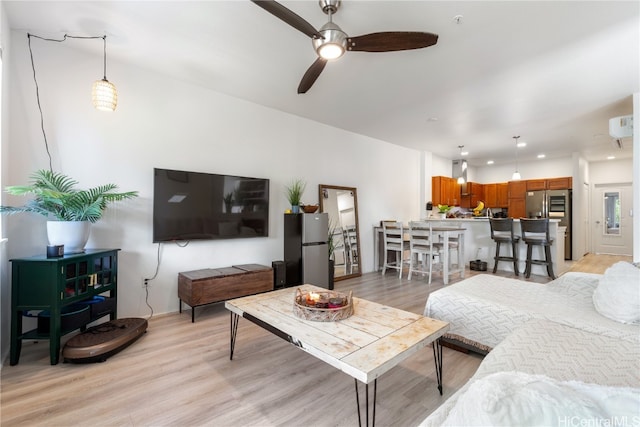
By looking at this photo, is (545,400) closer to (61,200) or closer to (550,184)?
(61,200)

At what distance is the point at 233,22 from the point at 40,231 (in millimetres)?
2559

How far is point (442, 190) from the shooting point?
7.18 meters

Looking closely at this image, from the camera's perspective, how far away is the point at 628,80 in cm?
317

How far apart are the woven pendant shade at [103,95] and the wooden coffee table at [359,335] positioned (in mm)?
2044

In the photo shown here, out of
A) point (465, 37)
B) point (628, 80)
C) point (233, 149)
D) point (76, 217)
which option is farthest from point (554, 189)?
point (76, 217)

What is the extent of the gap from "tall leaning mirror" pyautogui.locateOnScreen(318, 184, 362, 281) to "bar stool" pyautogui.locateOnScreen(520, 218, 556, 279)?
312cm

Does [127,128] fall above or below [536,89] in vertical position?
below

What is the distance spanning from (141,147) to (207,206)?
0.95 meters


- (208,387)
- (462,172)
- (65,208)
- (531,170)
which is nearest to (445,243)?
(462,172)

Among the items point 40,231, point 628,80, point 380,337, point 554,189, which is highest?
point 628,80

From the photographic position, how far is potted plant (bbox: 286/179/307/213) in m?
4.17

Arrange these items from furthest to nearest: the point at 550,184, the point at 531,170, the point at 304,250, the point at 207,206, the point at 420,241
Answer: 1. the point at 531,170
2. the point at 550,184
3. the point at 420,241
4. the point at 304,250
5. the point at 207,206

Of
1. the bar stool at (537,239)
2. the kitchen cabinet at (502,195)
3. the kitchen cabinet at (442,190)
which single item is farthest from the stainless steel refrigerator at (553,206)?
the bar stool at (537,239)

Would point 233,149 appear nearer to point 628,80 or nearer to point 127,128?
point 127,128
